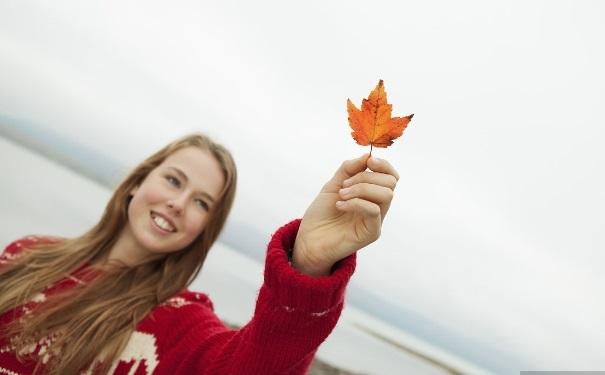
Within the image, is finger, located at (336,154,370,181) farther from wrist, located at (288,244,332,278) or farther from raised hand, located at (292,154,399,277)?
wrist, located at (288,244,332,278)

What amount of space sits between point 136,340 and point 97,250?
32.5 inches

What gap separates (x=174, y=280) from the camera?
2.31 meters

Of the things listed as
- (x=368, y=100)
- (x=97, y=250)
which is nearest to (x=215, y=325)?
(x=97, y=250)

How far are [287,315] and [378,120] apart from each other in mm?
679

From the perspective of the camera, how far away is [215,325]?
190 centimetres

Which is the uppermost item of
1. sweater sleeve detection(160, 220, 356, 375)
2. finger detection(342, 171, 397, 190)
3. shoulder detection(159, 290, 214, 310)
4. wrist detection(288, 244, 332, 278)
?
finger detection(342, 171, 397, 190)

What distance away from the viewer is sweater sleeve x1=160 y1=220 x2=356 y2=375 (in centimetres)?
125

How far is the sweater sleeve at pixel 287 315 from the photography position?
125 cm

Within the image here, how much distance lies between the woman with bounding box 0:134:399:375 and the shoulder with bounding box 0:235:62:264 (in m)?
0.01

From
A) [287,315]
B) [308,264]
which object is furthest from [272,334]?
[308,264]

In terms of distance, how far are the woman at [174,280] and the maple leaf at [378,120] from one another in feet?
0.25

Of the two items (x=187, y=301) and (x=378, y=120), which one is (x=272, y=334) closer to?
(x=378, y=120)

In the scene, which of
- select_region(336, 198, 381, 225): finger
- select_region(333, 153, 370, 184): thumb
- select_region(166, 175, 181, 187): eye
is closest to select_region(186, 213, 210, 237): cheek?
select_region(166, 175, 181, 187): eye

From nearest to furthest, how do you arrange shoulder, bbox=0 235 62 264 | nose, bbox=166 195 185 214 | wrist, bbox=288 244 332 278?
wrist, bbox=288 244 332 278 → nose, bbox=166 195 185 214 → shoulder, bbox=0 235 62 264
